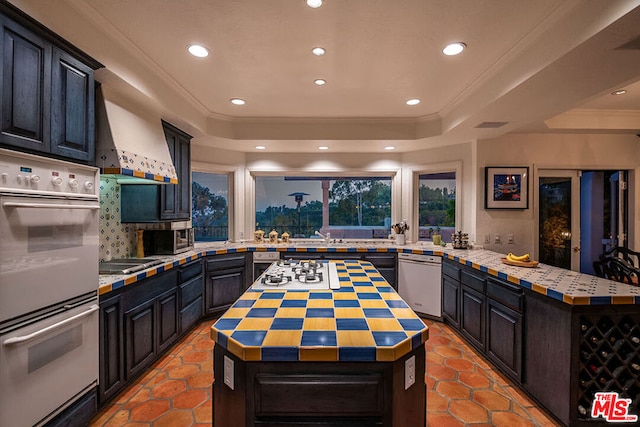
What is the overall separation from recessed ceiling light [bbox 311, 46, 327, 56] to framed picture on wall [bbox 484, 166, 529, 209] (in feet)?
8.94

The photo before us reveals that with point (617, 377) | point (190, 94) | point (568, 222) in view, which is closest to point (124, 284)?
point (190, 94)

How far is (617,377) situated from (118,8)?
3885mm

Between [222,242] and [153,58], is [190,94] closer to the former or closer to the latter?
[153,58]

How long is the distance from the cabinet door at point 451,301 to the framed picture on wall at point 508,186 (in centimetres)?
121

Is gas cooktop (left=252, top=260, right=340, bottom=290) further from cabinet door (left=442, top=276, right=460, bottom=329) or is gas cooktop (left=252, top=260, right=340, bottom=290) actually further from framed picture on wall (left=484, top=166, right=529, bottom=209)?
framed picture on wall (left=484, top=166, right=529, bottom=209)

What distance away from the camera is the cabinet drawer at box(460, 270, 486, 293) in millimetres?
2812

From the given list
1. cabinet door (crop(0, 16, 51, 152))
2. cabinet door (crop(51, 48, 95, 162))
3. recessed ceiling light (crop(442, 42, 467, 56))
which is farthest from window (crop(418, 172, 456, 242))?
cabinet door (crop(0, 16, 51, 152))

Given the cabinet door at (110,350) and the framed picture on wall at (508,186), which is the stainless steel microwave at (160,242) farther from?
the framed picture on wall at (508,186)

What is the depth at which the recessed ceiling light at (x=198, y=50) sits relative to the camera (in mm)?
2218

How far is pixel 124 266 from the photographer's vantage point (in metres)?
2.59

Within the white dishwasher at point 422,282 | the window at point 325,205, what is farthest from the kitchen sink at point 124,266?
the white dishwasher at point 422,282

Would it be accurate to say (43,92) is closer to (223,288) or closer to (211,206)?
(223,288)

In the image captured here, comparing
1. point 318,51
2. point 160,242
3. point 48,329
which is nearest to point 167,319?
point 160,242

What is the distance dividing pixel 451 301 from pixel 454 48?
265 cm
